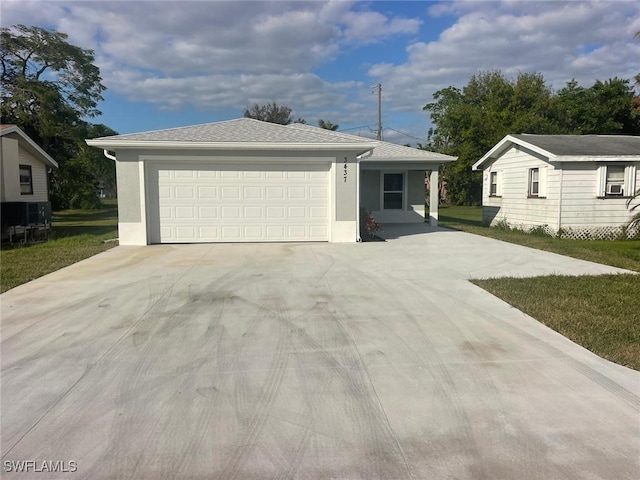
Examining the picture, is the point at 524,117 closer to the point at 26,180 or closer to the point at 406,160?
the point at 406,160

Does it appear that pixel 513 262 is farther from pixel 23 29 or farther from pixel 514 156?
pixel 23 29

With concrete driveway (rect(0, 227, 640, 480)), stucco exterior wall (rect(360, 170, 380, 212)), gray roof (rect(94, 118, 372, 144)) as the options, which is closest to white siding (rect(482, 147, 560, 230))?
stucco exterior wall (rect(360, 170, 380, 212))

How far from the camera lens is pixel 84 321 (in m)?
6.08

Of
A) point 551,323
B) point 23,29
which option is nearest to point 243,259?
point 551,323

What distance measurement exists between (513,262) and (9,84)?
31859 millimetres

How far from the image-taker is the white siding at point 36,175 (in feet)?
65.4

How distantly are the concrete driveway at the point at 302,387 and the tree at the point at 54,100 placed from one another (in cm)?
2555

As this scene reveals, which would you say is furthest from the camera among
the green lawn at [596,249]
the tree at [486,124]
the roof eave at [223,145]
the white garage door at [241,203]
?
the tree at [486,124]

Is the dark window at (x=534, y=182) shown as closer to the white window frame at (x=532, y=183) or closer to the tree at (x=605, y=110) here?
the white window frame at (x=532, y=183)

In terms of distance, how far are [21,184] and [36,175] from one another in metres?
1.46

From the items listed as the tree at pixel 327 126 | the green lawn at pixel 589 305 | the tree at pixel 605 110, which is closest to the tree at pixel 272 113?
the tree at pixel 327 126

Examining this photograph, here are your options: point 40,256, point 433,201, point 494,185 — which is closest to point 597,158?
point 433,201

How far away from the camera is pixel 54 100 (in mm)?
29938

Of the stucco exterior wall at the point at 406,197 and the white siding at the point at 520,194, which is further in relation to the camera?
the stucco exterior wall at the point at 406,197
